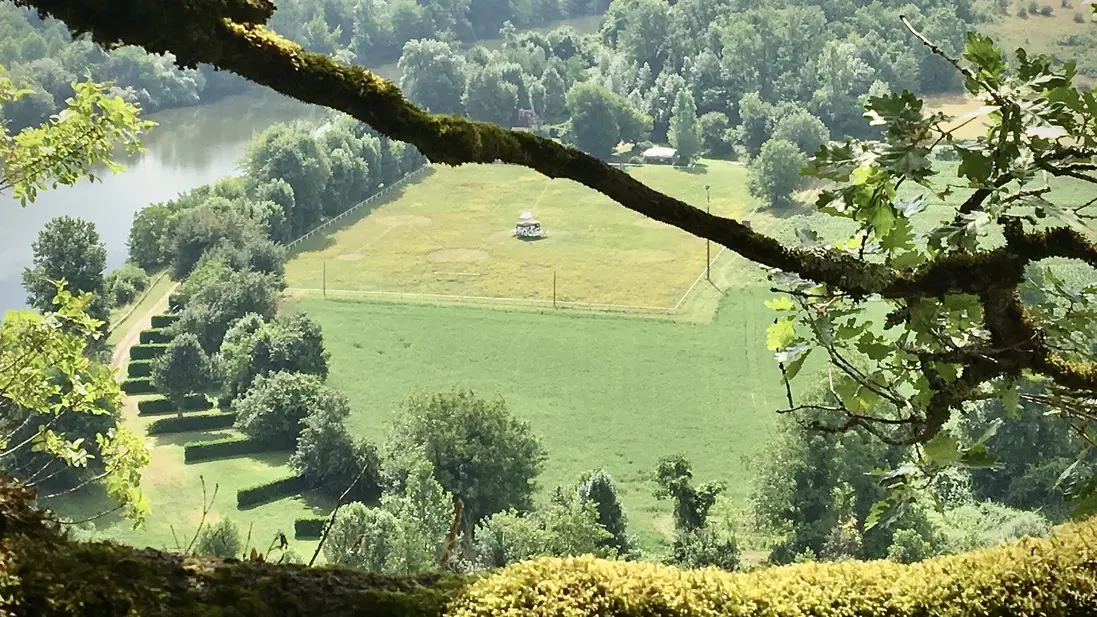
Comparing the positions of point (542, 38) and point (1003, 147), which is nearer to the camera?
point (1003, 147)

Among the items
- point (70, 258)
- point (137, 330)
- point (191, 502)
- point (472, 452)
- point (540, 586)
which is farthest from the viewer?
point (137, 330)

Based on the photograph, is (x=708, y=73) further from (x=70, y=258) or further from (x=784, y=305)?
(x=784, y=305)

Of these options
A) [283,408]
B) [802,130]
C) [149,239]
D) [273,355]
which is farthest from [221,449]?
[802,130]

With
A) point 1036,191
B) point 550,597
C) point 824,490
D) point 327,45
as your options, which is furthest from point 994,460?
point 327,45

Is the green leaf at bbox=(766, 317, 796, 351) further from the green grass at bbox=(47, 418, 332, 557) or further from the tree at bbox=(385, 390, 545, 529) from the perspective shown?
the tree at bbox=(385, 390, 545, 529)

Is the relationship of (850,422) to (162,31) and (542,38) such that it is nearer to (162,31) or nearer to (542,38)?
(162,31)

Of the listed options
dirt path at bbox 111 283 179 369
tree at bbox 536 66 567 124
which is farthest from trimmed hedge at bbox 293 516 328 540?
tree at bbox 536 66 567 124

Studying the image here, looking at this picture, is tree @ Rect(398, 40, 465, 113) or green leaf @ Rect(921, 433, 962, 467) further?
tree @ Rect(398, 40, 465, 113)
